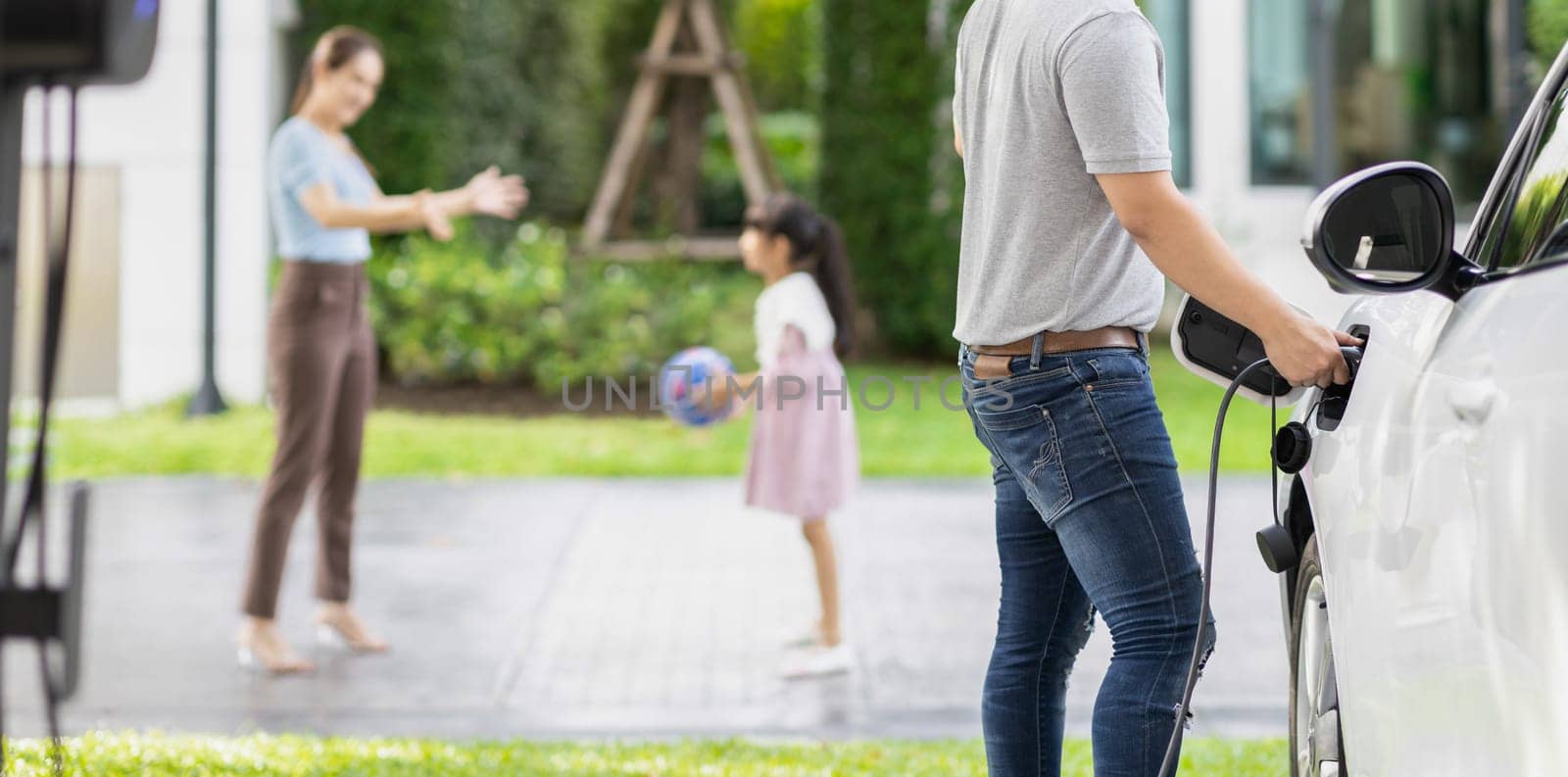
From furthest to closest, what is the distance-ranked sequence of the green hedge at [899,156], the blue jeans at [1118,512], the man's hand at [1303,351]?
the green hedge at [899,156] < the blue jeans at [1118,512] < the man's hand at [1303,351]

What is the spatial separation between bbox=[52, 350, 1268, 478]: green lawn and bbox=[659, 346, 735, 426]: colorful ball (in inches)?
123

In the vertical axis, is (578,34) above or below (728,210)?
above

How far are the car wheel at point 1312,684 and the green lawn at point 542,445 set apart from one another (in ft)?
20.0

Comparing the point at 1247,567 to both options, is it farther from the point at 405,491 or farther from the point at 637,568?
the point at 405,491

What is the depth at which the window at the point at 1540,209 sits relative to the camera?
222 cm

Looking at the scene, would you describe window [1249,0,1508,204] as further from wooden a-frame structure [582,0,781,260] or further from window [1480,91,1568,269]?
window [1480,91,1568,269]

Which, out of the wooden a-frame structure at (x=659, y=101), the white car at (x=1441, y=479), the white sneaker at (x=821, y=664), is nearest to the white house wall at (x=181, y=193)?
the wooden a-frame structure at (x=659, y=101)

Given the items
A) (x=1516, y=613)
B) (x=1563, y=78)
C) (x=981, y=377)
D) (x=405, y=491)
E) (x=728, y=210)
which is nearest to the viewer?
(x=1516, y=613)

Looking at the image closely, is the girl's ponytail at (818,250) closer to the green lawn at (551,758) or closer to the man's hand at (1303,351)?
the green lawn at (551,758)

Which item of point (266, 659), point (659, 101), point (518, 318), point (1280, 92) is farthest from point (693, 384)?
point (1280, 92)

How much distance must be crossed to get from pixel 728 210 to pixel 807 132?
23.3 feet

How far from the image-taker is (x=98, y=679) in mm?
5367

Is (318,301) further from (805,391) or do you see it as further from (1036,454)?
(1036,454)

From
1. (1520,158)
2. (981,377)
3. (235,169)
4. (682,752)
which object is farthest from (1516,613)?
(235,169)
